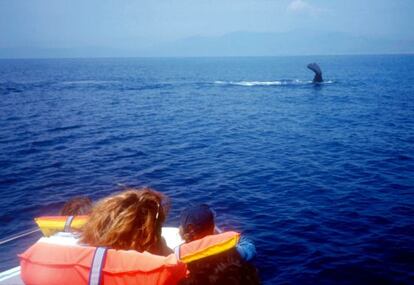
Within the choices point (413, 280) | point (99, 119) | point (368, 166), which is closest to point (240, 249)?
point (413, 280)

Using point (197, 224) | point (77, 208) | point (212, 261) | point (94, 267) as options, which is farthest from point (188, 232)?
point (77, 208)

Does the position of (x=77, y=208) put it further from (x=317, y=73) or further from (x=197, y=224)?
(x=317, y=73)

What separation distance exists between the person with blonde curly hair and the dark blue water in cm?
769

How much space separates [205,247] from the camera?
201 inches

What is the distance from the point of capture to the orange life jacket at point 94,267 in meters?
4.25

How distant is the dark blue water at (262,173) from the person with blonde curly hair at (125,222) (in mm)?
7689

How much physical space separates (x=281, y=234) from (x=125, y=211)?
39.8ft

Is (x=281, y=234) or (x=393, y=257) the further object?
(x=281, y=234)

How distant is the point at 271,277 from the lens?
41.2ft

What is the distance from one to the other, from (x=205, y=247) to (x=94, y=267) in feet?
4.99

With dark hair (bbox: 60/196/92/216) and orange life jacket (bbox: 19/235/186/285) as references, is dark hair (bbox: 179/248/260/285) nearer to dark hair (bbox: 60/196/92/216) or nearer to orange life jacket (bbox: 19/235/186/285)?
orange life jacket (bbox: 19/235/186/285)

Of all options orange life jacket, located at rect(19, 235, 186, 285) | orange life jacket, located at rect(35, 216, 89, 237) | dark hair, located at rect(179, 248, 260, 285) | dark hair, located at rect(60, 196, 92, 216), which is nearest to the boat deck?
orange life jacket, located at rect(35, 216, 89, 237)

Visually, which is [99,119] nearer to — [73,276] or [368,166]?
[368,166]

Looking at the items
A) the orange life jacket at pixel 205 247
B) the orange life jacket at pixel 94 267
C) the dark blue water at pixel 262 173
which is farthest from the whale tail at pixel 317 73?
the orange life jacket at pixel 94 267
